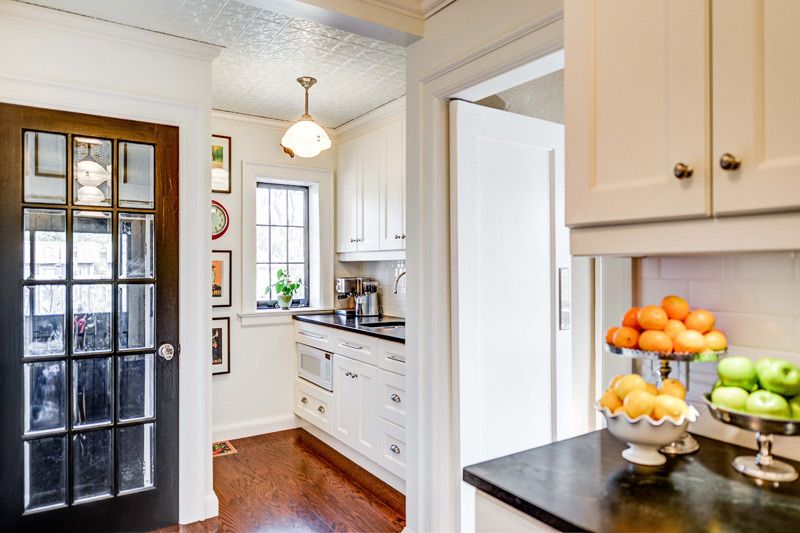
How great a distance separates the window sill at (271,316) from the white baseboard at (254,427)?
774mm

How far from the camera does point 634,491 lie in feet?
3.42

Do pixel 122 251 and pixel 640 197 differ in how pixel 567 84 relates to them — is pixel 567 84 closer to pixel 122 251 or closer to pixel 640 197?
pixel 640 197

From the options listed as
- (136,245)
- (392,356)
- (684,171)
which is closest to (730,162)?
(684,171)

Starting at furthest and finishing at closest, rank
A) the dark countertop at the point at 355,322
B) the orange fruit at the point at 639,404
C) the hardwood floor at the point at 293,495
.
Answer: the dark countertop at the point at 355,322 < the hardwood floor at the point at 293,495 < the orange fruit at the point at 639,404

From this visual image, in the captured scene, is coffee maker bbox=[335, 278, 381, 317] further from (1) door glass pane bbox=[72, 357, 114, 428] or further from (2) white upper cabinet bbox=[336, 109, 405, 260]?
(1) door glass pane bbox=[72, 357, 114, 428]

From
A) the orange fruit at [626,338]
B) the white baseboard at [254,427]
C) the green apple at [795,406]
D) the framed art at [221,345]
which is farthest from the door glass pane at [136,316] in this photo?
the green apple at [795,406]

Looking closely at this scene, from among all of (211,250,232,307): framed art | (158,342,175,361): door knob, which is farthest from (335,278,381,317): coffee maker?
(158,342,175,361): door knob

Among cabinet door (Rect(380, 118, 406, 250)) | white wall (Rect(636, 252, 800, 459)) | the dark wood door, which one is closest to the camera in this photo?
white wall (Rect(636, 252, 800, 459))

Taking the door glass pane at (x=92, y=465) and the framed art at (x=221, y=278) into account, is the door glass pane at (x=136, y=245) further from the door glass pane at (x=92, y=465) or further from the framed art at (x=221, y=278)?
the framed art at (x=221, y=278)

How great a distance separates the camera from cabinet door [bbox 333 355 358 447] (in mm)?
3336

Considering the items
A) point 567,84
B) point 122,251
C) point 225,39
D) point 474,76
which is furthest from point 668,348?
point 225,39

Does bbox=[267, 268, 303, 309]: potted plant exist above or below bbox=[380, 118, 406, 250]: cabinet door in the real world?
below

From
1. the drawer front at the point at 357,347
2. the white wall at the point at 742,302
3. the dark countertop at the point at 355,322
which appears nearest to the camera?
the white wall at the point at 742,302

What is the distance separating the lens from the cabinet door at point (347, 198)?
411cm
